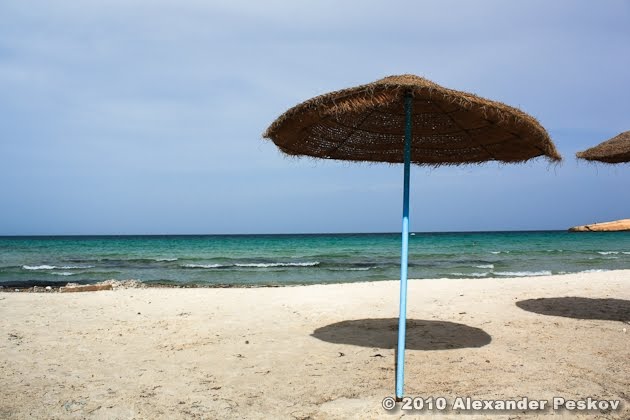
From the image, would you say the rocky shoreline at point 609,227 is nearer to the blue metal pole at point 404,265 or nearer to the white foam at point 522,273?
the white foam at point 522,273

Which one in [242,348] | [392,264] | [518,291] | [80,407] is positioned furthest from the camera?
[392,264]

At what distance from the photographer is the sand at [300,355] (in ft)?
12.3

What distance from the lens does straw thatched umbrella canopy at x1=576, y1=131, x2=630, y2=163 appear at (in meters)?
6.25

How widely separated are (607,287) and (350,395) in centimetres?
802

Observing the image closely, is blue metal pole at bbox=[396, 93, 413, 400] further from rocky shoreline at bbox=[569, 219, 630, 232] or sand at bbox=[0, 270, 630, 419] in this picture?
rocky shoreline at bbox=[569, 219, 630, 232]

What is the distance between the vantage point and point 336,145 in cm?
496

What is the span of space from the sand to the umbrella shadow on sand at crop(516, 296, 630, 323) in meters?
0.03

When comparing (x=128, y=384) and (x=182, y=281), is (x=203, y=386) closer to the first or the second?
(x=128, y=384)

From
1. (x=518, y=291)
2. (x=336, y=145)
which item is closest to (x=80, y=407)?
(x=336, y=145)

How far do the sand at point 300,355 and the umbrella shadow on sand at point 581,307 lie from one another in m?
0.03

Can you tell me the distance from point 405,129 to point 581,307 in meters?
5.16
